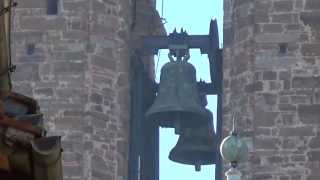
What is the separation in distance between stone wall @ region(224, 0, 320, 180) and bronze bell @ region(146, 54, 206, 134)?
0.51m

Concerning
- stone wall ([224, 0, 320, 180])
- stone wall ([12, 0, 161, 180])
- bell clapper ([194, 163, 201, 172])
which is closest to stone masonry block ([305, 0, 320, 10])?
stone wall ([224, 0, 320, 180])

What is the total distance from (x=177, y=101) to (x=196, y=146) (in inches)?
28.8

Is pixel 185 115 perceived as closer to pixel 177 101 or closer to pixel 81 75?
pixel 177 101

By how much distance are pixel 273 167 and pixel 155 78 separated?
2782mm

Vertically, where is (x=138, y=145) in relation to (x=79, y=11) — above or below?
below

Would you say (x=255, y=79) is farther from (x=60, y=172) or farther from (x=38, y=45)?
(x=60, y=172)

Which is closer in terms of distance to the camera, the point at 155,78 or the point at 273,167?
the point at 273,167

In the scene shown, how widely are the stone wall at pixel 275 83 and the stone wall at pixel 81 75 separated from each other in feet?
4.75

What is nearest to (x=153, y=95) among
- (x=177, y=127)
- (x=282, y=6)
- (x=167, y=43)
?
(x=167, y=43)

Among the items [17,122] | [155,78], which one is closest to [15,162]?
[17,122]

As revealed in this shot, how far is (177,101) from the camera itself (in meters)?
23.7

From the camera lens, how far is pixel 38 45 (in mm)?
24562

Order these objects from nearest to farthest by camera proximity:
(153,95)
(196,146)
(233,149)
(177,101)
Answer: (233,149) < (177,101) < (196,146) < (153,95)

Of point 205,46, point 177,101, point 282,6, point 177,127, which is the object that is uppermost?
point 282,6
